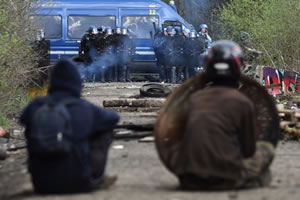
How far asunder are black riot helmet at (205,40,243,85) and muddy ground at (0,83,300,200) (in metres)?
0.97

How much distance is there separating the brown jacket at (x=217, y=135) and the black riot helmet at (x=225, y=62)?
7.2 inches

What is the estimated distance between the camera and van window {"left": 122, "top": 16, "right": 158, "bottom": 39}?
32.8 meters

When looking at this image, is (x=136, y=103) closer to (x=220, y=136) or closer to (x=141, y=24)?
(x=220, y=136)

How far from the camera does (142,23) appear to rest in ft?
108

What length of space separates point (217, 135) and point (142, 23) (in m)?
26.5

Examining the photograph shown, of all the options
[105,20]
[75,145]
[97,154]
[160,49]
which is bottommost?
[160,49]

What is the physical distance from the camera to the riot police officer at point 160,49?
102ft

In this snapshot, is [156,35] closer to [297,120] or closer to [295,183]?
[297,120]

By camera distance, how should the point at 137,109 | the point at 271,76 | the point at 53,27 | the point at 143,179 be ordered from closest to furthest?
1. the point at 143,179
2. the point at 137,109
3. the point at 271,76
4. the point at 53,27

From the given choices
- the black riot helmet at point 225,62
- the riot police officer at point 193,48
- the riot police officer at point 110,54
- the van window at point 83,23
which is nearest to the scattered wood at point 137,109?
the black riot helmet at point 225,62

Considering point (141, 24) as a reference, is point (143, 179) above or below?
below

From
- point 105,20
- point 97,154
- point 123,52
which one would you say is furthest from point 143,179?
point 105,20

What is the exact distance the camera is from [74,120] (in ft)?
21.6

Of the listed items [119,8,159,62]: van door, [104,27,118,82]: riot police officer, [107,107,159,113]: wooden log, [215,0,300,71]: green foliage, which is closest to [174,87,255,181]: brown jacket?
[107,107,159,113]: wooden log
